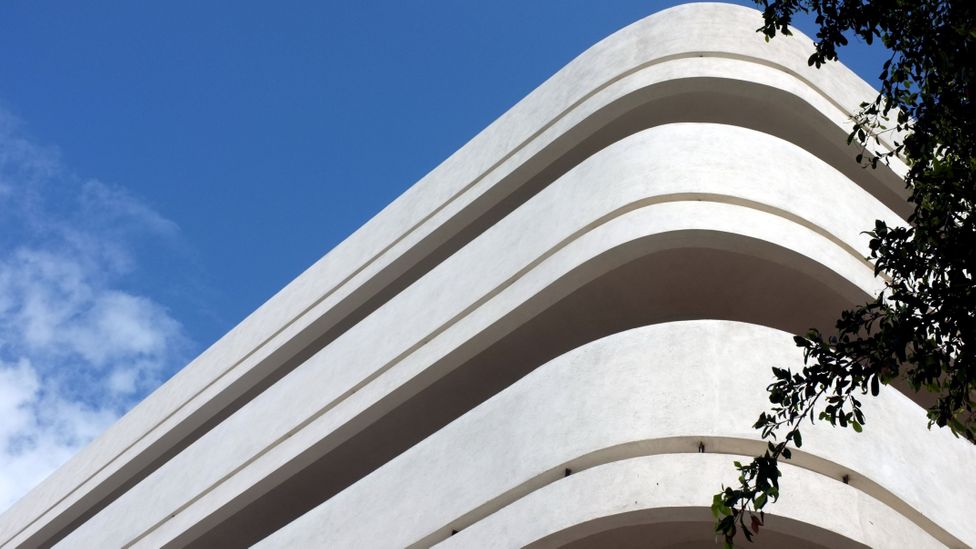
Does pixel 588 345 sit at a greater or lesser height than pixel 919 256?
greater

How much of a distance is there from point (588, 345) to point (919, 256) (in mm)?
3669

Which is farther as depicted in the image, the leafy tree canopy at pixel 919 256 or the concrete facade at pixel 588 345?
the concrete facade at pixel 588 345

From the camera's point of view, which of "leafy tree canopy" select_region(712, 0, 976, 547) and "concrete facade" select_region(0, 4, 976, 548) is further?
"concrete facade" select_region(0, 4, 976, 548)

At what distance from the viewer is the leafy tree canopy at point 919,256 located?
4.91 m

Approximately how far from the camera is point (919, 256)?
5.40 metres

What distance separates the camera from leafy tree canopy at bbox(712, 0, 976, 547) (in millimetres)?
4914

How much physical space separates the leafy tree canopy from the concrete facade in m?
2.25

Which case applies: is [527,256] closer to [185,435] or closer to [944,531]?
[944,531]

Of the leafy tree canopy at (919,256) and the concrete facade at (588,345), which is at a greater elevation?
the concrete facade at (588,345)

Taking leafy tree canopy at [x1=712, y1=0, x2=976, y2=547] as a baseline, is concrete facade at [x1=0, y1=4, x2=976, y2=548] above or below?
above

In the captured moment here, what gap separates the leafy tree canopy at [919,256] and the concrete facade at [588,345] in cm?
225

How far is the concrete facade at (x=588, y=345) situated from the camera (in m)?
7.71

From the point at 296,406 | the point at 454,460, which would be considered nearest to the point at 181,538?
the point at 296,406

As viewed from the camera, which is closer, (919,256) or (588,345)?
(919,256)
